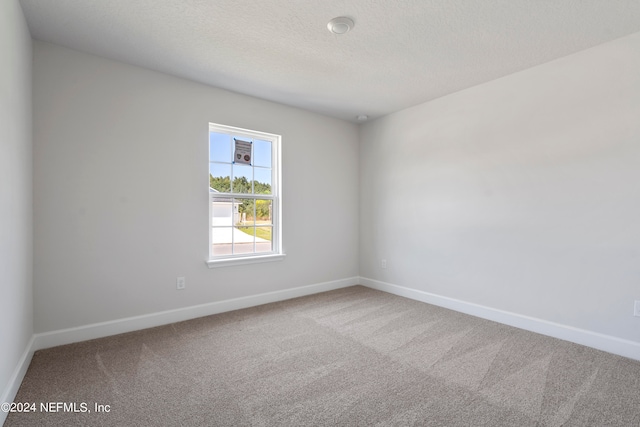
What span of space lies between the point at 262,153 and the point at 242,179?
45 centimetres

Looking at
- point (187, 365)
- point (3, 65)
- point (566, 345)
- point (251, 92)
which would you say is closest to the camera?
point (3, 65)

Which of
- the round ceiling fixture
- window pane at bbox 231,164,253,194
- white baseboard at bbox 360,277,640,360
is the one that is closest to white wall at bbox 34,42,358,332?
window pane at bbox 231,164,253,194

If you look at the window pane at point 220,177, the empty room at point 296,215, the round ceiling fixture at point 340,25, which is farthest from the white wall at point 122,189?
the round ceiling fixture at point 340,25

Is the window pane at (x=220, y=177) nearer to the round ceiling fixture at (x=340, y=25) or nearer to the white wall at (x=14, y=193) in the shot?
the white wall at (x=14, y=193)

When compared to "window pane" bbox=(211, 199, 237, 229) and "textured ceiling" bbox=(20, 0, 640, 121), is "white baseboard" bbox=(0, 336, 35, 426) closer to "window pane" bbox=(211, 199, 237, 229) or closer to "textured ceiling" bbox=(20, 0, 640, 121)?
"window pane" bbox=(211, 199, 237, 229)

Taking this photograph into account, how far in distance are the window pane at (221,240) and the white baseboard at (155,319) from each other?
57cm

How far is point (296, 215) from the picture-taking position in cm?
409

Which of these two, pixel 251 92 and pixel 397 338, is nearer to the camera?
pixel 397 338

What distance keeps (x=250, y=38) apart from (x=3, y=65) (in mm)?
1528

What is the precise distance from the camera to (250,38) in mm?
2439

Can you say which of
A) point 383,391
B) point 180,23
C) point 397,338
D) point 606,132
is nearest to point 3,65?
point 180,23

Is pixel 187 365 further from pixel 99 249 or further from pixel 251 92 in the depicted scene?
pixel 251 92

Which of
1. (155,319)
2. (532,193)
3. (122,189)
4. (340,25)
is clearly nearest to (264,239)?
(155,319)

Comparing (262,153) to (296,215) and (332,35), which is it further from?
(332,35)
